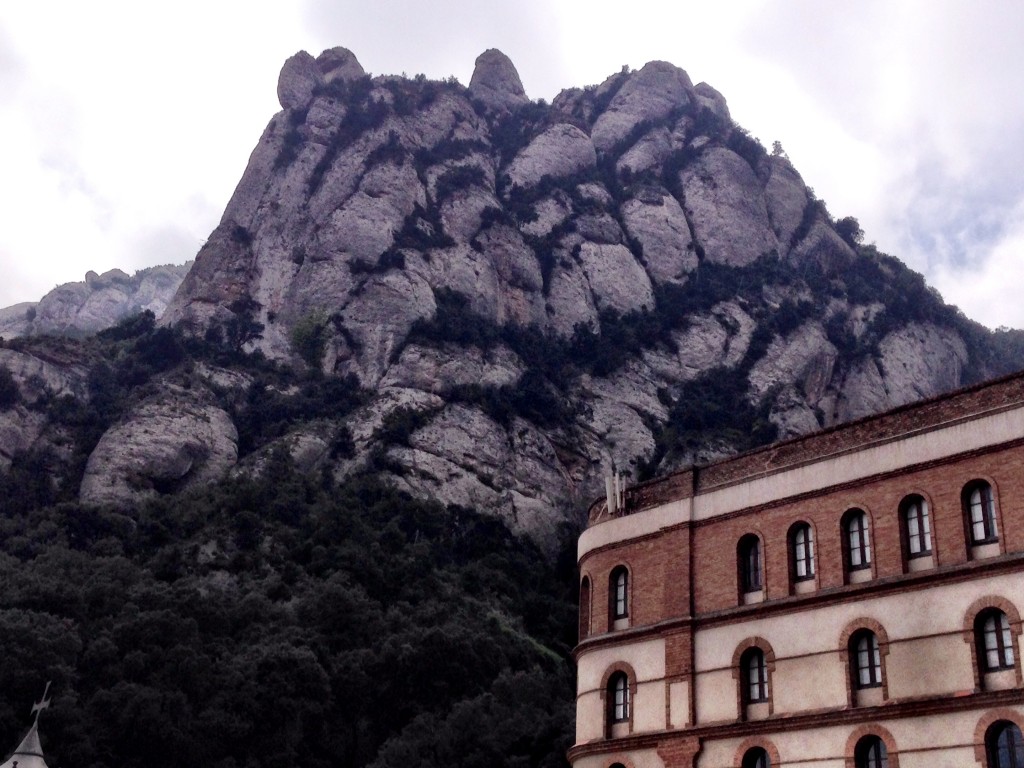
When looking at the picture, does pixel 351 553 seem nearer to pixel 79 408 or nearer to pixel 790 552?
pixel 79 408

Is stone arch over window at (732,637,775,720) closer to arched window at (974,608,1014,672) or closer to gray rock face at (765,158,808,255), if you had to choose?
arched window at (974,608,1014,672)

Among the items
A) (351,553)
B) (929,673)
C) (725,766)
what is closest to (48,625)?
(351,553)

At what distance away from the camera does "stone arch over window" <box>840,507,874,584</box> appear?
2889 centimetres

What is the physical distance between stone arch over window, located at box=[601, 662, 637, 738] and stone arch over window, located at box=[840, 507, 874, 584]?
22.9 ft

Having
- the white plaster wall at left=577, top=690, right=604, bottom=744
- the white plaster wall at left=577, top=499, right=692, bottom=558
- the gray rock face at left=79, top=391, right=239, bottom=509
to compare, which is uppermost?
the gray rock face at left=79, top=391, right=239, bottom=509

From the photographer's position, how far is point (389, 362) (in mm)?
101250

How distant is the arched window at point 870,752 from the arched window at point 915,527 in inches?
173

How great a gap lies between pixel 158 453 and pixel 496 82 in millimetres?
74931

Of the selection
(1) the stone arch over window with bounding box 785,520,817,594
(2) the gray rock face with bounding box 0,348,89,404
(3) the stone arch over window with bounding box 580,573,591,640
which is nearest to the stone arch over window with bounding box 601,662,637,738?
(3) the stone arch over window with bounding box 580,573,591,640

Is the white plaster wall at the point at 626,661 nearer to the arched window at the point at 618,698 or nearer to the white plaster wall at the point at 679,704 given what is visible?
the arched window at the point at 618,698

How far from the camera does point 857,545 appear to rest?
1155 inches

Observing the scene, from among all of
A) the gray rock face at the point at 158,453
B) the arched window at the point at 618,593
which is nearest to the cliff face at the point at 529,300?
the gray rock face at the point at 158,453

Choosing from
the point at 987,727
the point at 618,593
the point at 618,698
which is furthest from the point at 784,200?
the point at 987,727

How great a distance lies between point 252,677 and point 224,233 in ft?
218
